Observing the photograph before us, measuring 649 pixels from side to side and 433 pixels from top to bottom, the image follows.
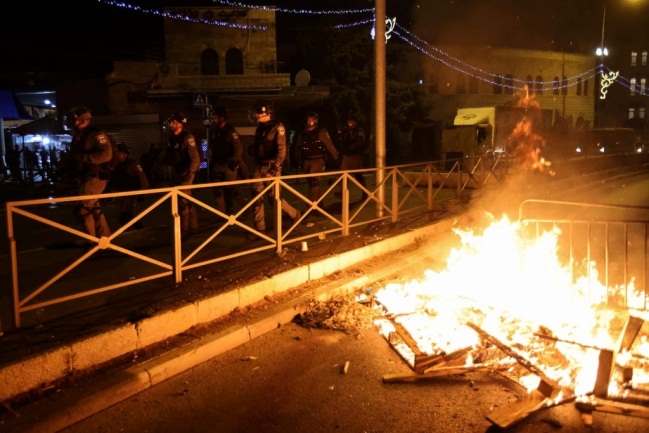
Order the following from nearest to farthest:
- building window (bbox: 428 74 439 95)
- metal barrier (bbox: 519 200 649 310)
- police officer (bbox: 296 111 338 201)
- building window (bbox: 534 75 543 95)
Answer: metal barrier (bbox: 519 200 649 310)
police officer (bbox: 296 111 338 201)
building window (bbox: 428 74 439 95)
building window (bbox: 534 75 543 95)

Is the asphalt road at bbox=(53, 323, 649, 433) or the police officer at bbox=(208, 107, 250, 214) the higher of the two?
the police officer at bbox=(208, 107, 250, 214)

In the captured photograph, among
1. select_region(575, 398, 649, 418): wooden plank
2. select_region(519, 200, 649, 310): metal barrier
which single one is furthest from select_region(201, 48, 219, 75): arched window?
select_region(575, 398, 649, 418): wooden plank

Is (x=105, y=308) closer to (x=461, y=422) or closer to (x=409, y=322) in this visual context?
(x=409, y=322)

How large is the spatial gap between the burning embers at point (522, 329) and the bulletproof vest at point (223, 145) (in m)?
3.45

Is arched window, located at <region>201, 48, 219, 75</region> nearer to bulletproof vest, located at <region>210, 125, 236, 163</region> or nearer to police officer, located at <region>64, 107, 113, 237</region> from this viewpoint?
bulletproof vest, located at <region>210, 125, 236, 163</region>

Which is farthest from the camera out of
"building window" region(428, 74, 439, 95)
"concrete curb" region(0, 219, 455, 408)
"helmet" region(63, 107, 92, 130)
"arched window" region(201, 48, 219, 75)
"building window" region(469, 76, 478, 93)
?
"building window" region(469, 76, 478, 93)

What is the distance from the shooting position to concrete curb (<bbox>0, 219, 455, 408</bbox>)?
4.02 m

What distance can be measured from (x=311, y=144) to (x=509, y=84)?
34.9m

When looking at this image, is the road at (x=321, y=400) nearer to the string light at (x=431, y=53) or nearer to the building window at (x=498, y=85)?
the string light at (x=431, y=53)

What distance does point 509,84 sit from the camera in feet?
135

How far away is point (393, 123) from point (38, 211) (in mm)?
21842

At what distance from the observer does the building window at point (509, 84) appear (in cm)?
4103

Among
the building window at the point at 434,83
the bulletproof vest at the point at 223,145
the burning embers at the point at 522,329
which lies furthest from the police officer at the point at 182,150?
the building window at the point at 434,83

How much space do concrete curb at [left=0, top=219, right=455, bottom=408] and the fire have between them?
1040 millimetres
